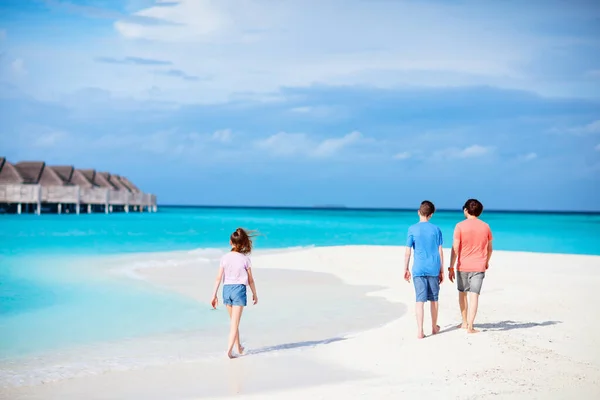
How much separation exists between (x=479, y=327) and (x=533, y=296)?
3967mm

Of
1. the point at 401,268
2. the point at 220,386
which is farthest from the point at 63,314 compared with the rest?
the point at 401,268

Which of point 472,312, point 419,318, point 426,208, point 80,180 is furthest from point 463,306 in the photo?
point 80,180

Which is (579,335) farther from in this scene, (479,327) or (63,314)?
(63,314)

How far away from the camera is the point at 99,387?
615cm

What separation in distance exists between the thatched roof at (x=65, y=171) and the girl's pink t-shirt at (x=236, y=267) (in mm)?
73953

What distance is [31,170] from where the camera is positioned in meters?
71.2

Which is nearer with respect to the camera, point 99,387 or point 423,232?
point 99,387

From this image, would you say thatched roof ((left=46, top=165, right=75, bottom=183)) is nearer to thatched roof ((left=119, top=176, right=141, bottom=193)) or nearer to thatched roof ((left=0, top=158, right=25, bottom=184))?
thatched roof ((left=0, top=158, right=25, bottom=184))

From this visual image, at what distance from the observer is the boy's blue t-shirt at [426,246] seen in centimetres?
759

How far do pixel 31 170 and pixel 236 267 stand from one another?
234 feet

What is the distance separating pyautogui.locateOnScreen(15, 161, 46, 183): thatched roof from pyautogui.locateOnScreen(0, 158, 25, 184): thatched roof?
5.36 ft

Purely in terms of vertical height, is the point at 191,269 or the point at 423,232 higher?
the point at 423,232

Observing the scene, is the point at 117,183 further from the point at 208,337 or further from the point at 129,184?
the point at 208,337

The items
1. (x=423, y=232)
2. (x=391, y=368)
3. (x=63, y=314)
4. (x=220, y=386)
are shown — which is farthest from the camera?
(x=63, y=314)
